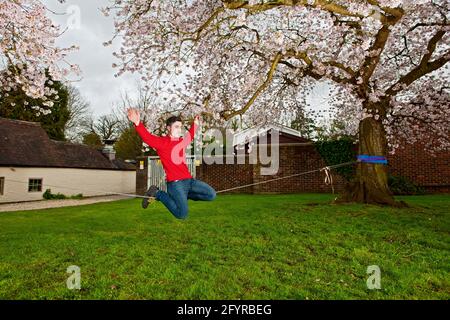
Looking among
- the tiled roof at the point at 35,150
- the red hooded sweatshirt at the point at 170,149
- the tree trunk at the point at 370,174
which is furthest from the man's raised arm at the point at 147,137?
the tiled roof at the point at 35,150

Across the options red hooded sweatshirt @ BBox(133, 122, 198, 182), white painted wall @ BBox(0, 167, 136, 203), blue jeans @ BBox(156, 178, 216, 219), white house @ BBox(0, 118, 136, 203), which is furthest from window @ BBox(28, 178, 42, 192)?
red hooded sweatshirt @ BBox(133, 122, 198, 182)

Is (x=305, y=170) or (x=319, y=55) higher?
(x=319, y=55)

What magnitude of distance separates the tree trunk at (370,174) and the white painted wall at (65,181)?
39.3 feet

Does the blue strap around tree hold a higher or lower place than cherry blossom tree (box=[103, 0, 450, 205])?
lower

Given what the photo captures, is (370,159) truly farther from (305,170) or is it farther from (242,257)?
(305,170)

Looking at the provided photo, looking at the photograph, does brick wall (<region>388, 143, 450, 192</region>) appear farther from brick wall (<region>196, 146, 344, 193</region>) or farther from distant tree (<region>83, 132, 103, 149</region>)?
distant tree (<region>83, 132, 103, 149</region>)

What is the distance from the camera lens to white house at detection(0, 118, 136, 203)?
21.7 m

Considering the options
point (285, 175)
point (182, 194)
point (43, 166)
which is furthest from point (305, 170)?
point (43, 166)

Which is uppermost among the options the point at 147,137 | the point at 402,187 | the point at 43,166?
the point at 43,166

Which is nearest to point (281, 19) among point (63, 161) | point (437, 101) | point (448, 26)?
point (448, 26)

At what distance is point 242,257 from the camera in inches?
207

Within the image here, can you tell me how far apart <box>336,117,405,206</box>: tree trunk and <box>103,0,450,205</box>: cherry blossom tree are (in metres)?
0.03

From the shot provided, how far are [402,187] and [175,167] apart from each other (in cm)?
1532

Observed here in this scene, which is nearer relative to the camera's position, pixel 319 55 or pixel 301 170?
pixel 319 55
